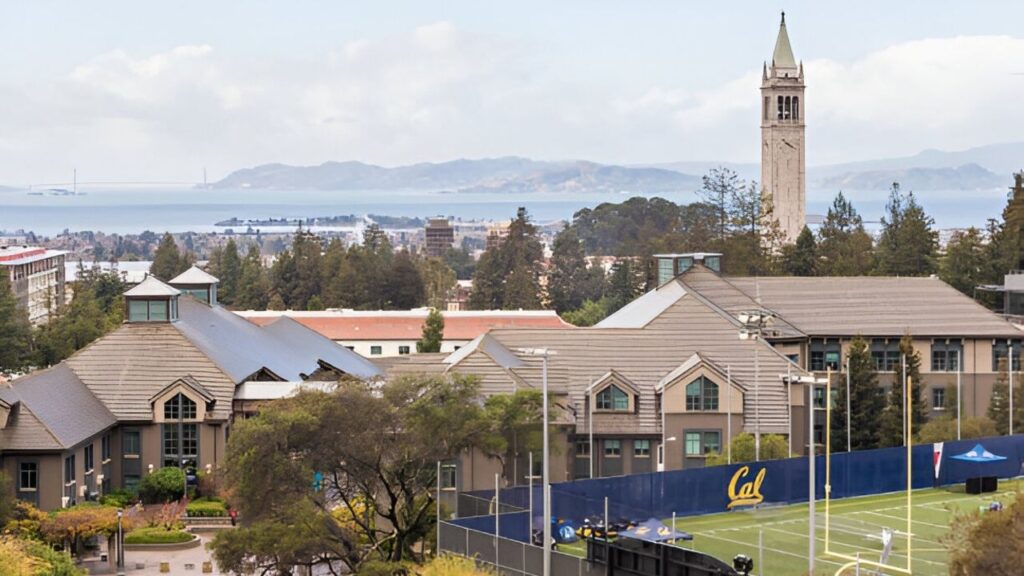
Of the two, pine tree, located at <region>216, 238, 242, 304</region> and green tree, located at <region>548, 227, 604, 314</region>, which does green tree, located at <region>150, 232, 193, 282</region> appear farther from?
green tree, located at <region>548, 227, 604, 314</region>

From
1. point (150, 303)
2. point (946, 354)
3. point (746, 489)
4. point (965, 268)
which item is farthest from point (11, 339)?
point (746, 489)

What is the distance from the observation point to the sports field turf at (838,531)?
45.0 m

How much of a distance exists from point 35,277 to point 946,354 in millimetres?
121466

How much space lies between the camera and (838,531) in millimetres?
49500

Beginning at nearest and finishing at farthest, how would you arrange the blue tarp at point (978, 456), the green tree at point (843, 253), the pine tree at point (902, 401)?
the blue tarp at point (978, 456) → the pine tree at point (902, 401) → the green tree at point (843, 253)

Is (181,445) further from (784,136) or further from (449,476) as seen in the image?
(784,136)

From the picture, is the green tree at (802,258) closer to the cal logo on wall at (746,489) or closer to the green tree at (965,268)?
the green tree at (965,268)

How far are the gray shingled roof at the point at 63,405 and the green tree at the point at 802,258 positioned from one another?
56.2m

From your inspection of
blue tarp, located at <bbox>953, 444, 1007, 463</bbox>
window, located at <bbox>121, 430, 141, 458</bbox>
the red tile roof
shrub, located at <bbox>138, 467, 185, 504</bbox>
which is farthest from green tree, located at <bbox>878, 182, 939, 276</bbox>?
shrub, located at <bbox>138, 467, 185, 504</bbox>

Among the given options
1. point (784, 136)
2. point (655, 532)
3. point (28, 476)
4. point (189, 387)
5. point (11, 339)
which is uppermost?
point (784, 136)

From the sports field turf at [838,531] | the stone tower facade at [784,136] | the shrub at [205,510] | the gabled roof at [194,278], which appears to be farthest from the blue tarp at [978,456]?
the stone tower facade at [784,136]

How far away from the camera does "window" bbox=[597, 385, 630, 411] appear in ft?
213

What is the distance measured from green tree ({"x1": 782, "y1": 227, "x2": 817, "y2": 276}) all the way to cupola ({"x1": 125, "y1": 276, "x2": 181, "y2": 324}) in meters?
50.9

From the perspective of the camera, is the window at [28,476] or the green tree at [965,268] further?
the green tree at [965,268]
